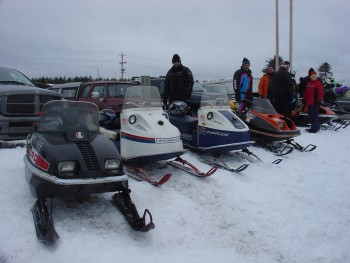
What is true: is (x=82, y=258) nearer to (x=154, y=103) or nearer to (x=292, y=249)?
(x=292, y=249)

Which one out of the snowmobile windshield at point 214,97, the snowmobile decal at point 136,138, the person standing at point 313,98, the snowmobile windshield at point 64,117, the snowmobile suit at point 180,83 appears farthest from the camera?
the person standing at point 313,98

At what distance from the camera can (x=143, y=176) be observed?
5.59 meters

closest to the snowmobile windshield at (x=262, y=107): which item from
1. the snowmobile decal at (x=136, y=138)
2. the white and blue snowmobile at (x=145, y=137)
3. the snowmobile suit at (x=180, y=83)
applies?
the snowmobile suit at (x=180, y=83)

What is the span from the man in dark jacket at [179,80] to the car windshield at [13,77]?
10.2ft

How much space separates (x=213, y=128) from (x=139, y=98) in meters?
1.65

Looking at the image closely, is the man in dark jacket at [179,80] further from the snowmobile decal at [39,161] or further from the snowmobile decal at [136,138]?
the snowmobile decal at [39,161]

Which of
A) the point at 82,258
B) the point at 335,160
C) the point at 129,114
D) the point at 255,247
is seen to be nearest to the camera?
the point at 82,258

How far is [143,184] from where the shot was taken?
17.6 feet

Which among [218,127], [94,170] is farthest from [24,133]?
[218,127]

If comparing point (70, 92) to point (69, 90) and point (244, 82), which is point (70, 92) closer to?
point (69, 90)

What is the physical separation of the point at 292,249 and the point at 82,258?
251cm

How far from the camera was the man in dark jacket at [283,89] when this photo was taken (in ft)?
32.4

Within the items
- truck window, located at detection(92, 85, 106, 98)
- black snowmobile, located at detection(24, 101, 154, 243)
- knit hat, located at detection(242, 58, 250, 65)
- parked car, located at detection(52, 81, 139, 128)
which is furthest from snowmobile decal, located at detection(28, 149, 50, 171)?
knit hat, located at detection(242, 58, 250, 65)

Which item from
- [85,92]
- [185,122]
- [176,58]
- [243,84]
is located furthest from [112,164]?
[85,92]
